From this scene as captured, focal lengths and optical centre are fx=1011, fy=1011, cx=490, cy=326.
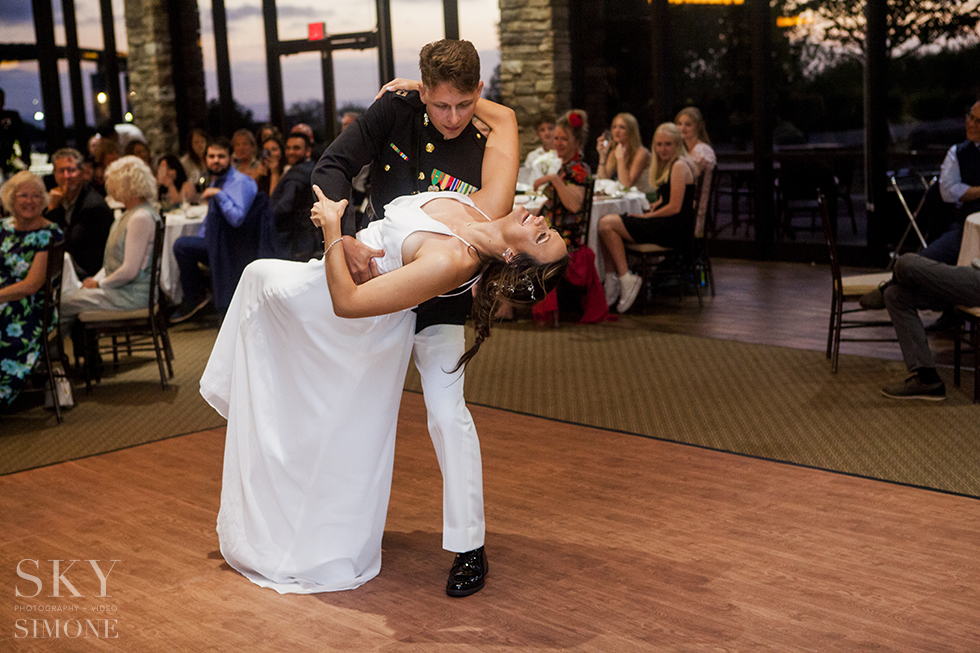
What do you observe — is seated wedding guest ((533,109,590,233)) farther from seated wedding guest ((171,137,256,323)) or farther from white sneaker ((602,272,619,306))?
seated wedding guest ((171,137,256,323))

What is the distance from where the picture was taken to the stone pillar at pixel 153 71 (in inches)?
511

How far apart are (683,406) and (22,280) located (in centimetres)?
318

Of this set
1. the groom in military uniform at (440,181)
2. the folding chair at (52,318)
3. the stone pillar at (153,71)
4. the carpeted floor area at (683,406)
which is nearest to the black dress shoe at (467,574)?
the groom in military uniform at (440,181)

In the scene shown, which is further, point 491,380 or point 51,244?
point 491,380

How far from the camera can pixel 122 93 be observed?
46.3 feet

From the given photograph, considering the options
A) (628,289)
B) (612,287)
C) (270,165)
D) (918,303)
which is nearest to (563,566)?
(918,303)

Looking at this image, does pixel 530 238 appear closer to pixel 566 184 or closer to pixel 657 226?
pixel 566 184

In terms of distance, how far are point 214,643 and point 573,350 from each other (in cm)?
371

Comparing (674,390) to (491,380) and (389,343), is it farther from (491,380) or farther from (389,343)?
(389,343)

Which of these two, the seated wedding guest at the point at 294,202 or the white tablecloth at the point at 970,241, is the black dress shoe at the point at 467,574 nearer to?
the white tablecloth at the point at 970,241

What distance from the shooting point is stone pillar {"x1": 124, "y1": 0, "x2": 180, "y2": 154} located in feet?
42.5

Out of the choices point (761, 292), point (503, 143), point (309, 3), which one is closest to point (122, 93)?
point (309, 3)

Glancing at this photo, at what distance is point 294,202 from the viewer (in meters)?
7.23

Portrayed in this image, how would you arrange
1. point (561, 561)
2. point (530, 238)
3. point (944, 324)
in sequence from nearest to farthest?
point (530, 238) → point (561, 561) → point (944, 324)
